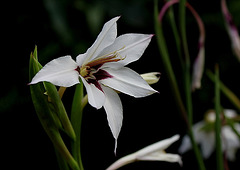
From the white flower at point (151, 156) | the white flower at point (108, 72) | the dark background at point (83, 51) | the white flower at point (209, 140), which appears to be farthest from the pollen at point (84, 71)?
the dark background at point (83, 51)

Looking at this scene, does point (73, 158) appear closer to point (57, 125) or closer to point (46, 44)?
point (57, 125)

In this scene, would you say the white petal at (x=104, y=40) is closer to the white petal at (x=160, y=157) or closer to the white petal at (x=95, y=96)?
the white petal at (x=95, y=96)

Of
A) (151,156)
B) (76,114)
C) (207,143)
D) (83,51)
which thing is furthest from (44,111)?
(83,51)

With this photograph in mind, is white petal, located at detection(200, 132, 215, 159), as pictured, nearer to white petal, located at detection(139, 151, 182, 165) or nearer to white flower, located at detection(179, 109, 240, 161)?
white flower, located at detection(179, 109, 240, 161)

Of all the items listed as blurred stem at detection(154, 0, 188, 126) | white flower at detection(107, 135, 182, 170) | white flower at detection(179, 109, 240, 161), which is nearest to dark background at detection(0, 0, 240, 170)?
white flower at detection(179, 109, 240, 161)

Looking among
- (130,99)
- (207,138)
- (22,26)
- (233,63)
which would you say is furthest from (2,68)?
(233,63)
